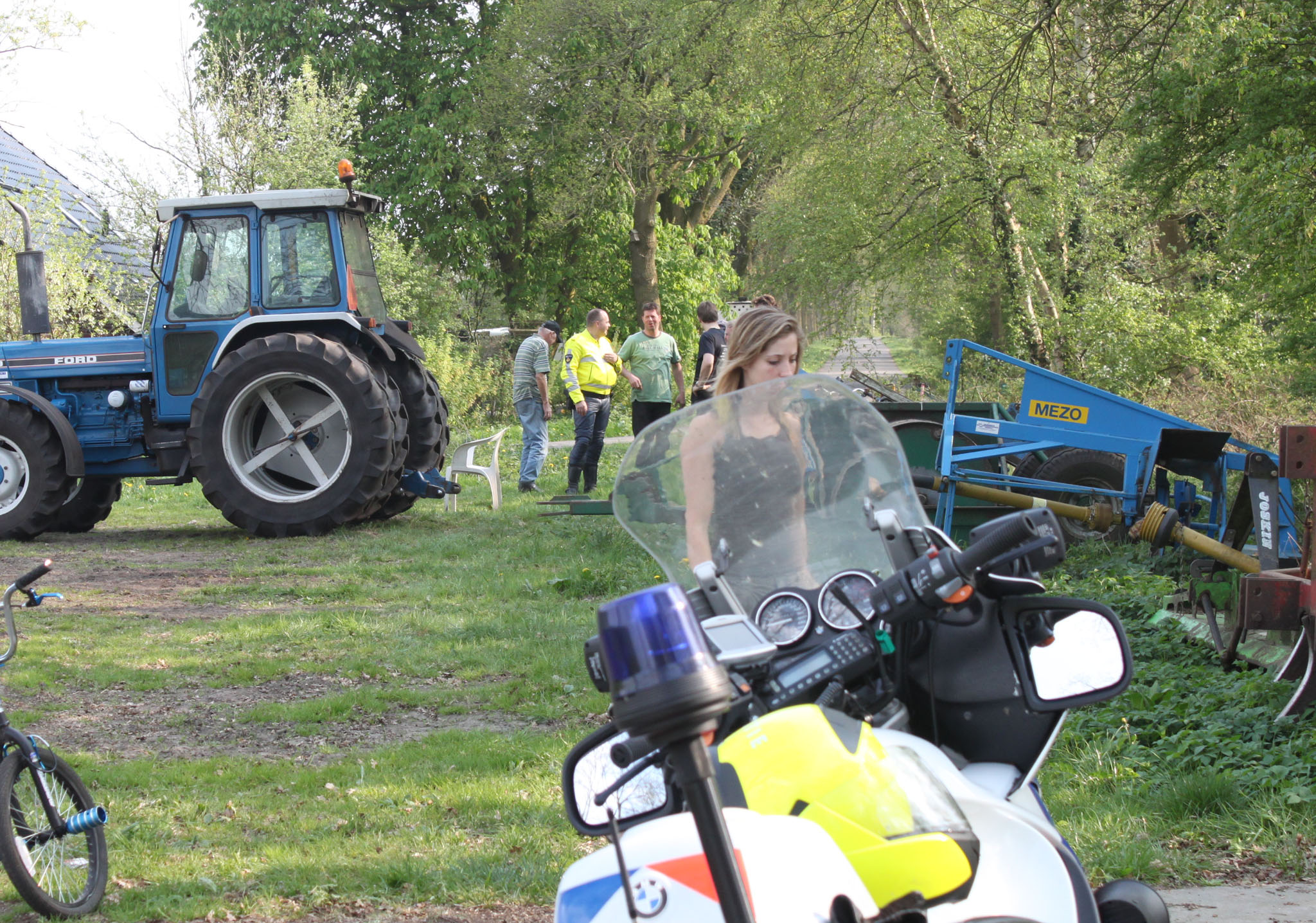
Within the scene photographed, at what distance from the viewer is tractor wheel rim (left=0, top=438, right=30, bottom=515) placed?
10.9 meters

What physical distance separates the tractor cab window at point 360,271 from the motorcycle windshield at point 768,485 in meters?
9.40

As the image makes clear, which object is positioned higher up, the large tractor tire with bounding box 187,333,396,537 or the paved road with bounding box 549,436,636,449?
the large tractor tire with bounding box 187,333,396,537

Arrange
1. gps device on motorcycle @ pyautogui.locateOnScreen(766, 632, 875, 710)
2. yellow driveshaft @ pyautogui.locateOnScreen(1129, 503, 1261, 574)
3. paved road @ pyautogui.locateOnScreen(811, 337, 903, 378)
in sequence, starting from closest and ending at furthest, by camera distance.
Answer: gps device on motorcycle @ pyautogui.locateOnScreen(766, 632, 875, 710) < yellow driveshaft @ pyautogui.locateOnScreen(1129, 503, 1261, 574) < paved road @ pyautogui.locateOnScreen(811, 337, 903, 378)

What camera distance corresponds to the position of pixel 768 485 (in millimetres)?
2346

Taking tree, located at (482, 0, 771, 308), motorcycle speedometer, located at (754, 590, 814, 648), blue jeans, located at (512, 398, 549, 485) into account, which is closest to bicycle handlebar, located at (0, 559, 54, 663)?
motorcycle speedometer, located at (754, 590, 814, 648)

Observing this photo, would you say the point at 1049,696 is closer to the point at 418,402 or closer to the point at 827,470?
the point at 827,470

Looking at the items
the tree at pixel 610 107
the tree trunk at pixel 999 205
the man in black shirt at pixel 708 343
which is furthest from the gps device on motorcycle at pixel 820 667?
the tree at pixel 610 107

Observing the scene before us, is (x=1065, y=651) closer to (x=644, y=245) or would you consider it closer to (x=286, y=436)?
(x=286, y=436)

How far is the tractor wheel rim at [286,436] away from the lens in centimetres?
1084

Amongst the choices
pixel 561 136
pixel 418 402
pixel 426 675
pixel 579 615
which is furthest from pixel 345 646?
pixel 561 136

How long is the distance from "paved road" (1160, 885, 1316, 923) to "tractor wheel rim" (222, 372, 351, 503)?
857cm

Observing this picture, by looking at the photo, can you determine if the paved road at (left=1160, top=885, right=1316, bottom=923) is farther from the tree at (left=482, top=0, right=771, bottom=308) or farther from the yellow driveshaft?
the tree at (left=482, top=0, right=771, bottom=308)

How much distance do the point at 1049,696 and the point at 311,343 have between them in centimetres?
957

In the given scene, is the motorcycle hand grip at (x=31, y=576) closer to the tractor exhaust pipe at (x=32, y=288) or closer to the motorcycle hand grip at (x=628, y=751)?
the motorcycle hand grip at (x=628, y=751)
